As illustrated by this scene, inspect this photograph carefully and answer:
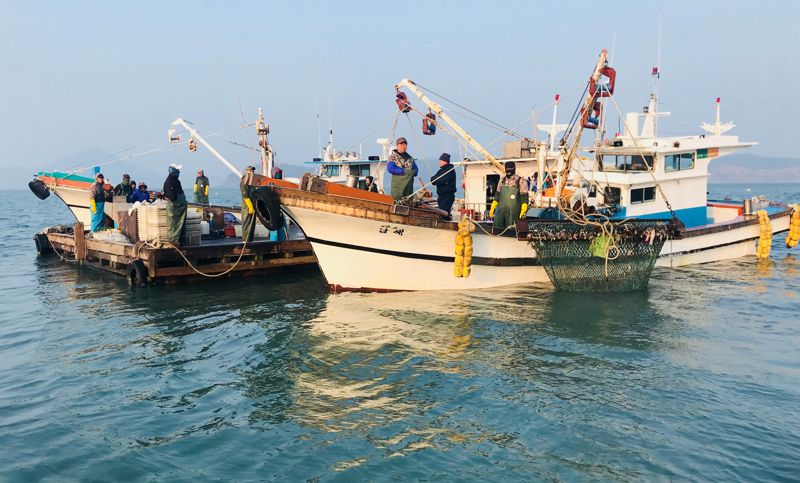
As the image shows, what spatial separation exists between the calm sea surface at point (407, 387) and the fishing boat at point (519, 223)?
66 centimetres

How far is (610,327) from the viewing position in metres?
11.1

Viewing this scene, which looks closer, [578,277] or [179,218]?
[578,277]

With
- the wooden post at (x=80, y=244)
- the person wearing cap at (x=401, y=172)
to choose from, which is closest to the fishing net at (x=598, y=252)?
the person wearing cap at (x=401, y=172)

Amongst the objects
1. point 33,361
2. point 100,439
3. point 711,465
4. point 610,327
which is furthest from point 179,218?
point 711,465

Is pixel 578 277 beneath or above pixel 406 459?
above

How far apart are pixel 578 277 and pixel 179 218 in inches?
387

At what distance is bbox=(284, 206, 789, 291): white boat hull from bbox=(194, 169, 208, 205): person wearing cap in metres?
10.6

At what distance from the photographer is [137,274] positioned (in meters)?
15.4

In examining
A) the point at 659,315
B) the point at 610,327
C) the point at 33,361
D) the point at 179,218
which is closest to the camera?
the point at 33,361

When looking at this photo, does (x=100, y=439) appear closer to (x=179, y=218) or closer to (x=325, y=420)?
(x=325, y=420)

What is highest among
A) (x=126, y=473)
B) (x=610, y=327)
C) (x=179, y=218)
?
(x=179, y=218)

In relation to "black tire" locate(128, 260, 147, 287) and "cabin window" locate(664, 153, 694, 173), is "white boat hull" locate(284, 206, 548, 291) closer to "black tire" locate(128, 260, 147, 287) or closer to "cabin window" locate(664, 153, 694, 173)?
"black tire" locate(128, 260, 147, 287)

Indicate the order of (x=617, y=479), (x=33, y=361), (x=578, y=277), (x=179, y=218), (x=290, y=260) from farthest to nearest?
(x=290, y=260) → (x=179, y=218) → (x=578, y=277) → (x=33, y=361) → (x=617, y=479)

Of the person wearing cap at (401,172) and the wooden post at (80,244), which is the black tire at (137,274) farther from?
the person wearing cap at (401,172)
